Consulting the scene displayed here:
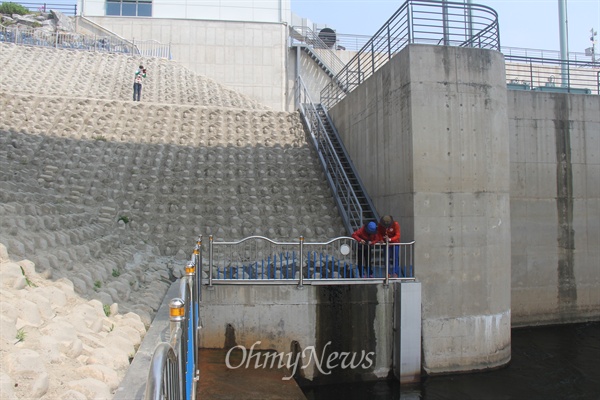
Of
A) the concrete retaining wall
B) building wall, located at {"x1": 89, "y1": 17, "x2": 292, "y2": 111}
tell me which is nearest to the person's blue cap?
the concrete retaining wall

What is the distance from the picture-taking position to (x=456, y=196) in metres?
9.10

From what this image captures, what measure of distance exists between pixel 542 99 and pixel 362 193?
590 centimetres

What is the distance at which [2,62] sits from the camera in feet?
77.2

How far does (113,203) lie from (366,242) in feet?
21.8

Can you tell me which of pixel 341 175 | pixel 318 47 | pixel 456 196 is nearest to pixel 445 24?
pixel 456 196

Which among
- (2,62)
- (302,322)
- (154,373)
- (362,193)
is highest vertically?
(2,62)

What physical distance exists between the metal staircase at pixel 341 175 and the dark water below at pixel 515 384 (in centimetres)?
371

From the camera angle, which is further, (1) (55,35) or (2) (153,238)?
(1) (55,35)

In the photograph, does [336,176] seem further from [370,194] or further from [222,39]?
[222,39]

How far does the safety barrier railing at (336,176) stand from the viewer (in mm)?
11417

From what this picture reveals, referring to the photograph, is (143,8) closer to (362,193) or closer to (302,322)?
(362,193)

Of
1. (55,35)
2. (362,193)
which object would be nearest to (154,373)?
(362,193)

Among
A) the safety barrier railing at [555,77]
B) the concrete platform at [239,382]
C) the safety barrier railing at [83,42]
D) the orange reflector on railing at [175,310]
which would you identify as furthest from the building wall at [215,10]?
the orange reflector on railing at [175,310]

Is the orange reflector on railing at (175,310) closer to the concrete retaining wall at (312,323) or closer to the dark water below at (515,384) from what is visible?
the concrete retaining wall at (312,323)
